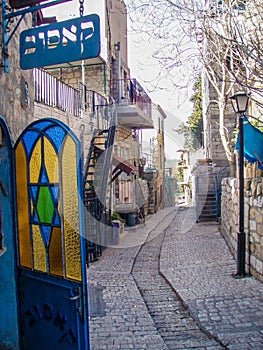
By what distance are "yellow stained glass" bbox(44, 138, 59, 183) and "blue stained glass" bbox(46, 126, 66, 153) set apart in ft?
0.19

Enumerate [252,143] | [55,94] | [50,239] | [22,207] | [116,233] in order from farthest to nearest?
[116,233], [55,94], [252,143], [22,207], [50,239]

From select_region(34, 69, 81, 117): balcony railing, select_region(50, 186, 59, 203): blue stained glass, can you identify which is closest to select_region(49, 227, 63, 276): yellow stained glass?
select_region(50, 186, 59, 203): blue stained glass

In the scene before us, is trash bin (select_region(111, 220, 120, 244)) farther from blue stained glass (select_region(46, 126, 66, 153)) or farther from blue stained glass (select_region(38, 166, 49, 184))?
blue stained glass (select_region(46, 126, 66, 153))

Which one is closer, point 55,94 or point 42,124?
point 42,124

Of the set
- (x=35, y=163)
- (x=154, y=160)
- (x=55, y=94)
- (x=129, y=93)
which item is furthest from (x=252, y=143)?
(x=154, y=160)

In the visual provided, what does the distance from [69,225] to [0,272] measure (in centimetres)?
104

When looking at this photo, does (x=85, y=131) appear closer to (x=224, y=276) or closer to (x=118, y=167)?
(x=118, y=167)

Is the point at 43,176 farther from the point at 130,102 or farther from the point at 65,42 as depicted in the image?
the point at 130,102

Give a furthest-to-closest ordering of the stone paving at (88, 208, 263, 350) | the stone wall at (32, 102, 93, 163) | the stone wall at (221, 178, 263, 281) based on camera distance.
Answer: the stone wall at (32, 102, 93, 163) < the stone wall at (221, 178, 263, 281) < the stone paving at (88, 208, 263, 350)

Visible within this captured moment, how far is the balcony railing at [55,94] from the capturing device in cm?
856

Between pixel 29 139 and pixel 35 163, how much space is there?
215 mm

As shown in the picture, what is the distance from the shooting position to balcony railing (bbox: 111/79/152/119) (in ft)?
48.5

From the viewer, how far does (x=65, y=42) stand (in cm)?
337

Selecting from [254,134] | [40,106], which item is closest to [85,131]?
[40,106]
